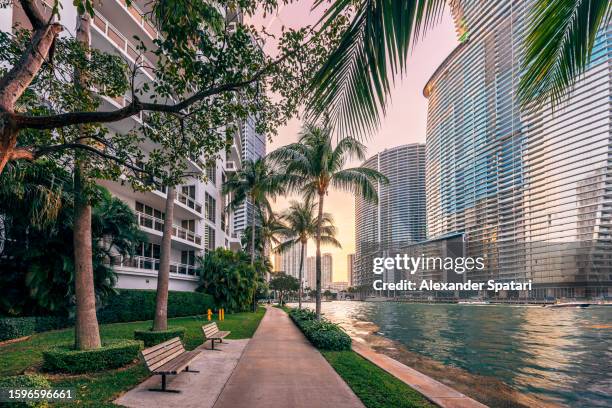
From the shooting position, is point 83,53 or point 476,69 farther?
point 83,53

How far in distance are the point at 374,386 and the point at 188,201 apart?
Answer: 84.6 feet

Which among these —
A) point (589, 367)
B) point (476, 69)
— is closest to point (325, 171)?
point (589, 367)

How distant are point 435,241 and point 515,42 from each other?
159 meters

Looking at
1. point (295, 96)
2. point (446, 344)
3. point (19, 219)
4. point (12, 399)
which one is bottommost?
point (446, 344)

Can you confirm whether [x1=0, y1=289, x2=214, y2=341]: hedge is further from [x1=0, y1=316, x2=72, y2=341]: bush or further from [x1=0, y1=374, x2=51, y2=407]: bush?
[x1=0, y1=374, x2=51, y2=407]: bush

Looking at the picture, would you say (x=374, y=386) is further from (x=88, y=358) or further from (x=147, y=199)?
(x=147, y=199)

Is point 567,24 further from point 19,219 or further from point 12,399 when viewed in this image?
point 19,219

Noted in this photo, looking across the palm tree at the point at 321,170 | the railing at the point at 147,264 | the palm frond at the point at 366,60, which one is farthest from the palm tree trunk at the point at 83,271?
the palm tree at the point at 321,170

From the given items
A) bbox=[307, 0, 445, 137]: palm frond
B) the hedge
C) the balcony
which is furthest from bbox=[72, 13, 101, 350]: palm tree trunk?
the balcony

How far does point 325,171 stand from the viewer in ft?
61.8

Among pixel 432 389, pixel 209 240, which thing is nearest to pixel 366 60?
pixel 432 389

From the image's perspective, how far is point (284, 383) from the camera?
7.96 metres

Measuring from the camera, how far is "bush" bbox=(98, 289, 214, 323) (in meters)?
20.3

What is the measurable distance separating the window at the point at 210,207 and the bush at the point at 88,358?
2699 centimetres
